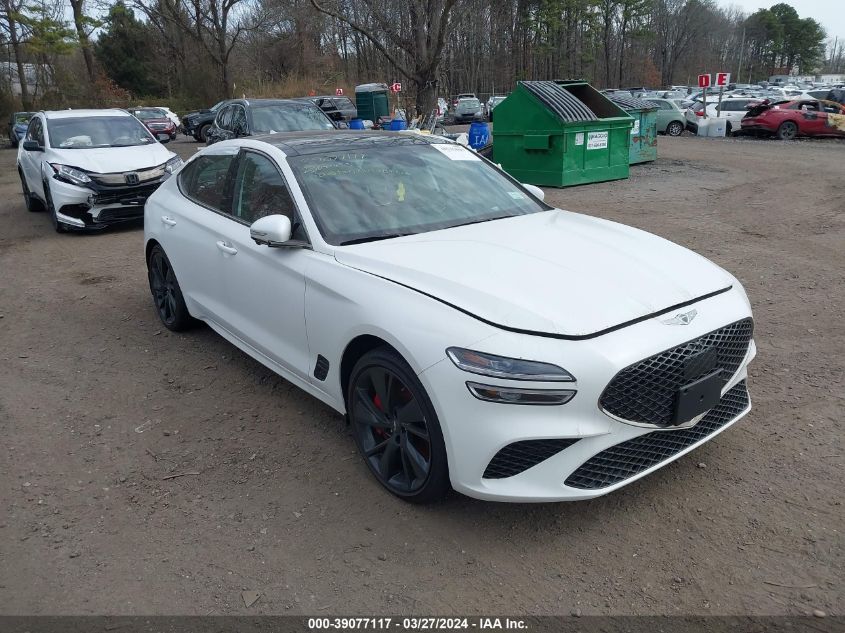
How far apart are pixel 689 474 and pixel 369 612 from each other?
5.59 feet

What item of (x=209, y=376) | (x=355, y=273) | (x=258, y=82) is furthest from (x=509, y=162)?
(x=258, y=82)

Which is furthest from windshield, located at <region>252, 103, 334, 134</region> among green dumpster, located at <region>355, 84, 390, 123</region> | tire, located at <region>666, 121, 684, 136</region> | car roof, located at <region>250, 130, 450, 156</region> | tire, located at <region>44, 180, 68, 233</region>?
tire, located at <region>666, 121, 684, 136</region>

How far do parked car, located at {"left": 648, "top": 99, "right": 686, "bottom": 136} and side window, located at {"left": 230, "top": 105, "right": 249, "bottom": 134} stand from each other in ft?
62.4

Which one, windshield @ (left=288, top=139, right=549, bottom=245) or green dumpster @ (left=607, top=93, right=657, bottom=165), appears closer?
windshield @ (left=288, top=139, right=549, bottom=245)

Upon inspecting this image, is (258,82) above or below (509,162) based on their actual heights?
above

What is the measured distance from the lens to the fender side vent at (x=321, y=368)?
11.5ft

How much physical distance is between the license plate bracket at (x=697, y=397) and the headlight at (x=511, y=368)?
0.54 meters

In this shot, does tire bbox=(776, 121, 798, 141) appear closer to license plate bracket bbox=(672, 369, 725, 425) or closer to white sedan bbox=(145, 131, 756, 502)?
white sedan bbox=(145, 131, 756, 502)

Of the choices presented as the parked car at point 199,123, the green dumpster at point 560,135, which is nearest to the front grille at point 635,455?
the green dumpster at point 560,135

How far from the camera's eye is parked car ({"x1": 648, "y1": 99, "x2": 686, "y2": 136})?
2661 centimetres

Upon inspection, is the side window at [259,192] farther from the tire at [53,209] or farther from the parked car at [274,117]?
the parked car at [274,117]

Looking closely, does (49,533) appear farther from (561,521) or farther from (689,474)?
(689,474)

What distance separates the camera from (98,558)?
2.96m

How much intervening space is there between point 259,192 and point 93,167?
6758mm
